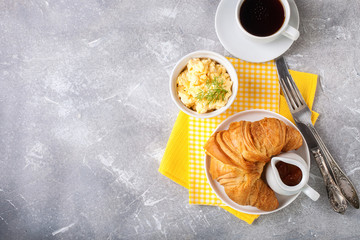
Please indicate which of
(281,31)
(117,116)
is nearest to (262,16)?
(281,31)

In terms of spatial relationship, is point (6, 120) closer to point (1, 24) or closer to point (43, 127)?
point (43, 127)

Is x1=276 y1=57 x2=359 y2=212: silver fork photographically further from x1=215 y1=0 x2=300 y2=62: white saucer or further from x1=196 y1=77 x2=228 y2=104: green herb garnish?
x1=196 y1=77 x2=228 y2=104: green herb garnish

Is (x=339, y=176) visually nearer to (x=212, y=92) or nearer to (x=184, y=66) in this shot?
(x=212, y=92)

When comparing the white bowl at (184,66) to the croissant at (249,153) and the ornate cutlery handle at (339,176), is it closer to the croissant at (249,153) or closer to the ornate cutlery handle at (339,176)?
the croissant at (249,153)

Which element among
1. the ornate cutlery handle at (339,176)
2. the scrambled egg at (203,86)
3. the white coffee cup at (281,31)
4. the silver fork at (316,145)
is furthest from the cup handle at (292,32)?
the ornate cutlery handle at (339,176)

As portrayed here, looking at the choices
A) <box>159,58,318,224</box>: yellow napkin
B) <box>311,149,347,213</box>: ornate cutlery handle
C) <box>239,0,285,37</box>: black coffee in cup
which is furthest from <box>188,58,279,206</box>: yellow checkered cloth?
<box>311,149,347,213</box>: ornate cutlery handle

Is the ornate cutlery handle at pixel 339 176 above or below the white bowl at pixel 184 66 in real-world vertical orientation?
below
